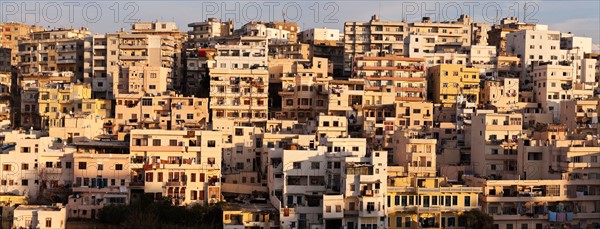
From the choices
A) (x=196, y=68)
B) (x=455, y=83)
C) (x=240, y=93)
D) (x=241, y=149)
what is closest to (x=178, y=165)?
(x=241, y=149)

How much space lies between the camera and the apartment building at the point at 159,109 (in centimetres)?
3344

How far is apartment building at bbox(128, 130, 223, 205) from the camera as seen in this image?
26969 millimetres

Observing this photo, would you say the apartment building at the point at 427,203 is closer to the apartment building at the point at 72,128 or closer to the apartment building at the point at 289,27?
the apartment building at the point at 72,128

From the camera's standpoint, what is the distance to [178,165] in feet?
89.9

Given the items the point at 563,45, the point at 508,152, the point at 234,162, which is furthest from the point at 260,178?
the point at 563,45

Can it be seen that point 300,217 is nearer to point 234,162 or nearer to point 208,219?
point 208,219

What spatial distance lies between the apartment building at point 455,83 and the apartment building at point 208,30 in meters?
14.0

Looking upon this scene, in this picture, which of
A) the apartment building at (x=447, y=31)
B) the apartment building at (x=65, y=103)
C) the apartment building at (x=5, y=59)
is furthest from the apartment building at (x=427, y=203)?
the apartment building at (x=5, y=59)

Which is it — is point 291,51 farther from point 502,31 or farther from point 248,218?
point 248,218

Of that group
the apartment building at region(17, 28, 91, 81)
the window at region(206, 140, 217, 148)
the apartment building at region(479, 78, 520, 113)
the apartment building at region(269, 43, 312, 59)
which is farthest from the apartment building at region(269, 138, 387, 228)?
the apartment building at region(17, 28, 91, 81)

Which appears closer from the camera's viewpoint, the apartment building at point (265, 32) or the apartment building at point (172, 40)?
the apartment building at point (172, 40)

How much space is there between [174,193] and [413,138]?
26.4 ft

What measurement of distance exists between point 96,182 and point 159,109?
24.2ft

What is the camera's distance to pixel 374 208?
999 inches
